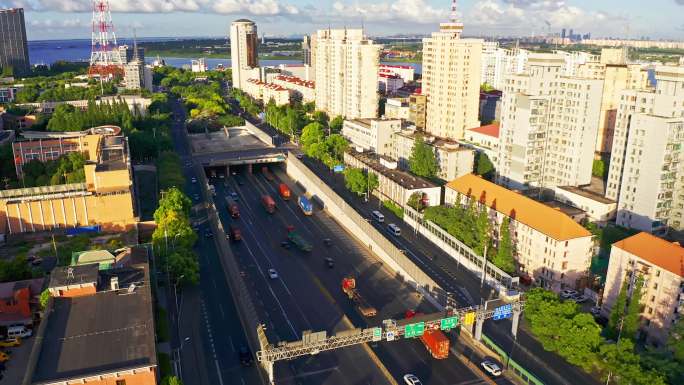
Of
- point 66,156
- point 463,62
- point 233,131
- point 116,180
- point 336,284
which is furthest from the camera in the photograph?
point 233,131

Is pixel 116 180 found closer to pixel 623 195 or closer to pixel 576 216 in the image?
pixel 576 216

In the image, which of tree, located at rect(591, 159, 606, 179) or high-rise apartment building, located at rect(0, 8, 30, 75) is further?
high-rise apartment building, located at rect(0, 8, 30, 75)

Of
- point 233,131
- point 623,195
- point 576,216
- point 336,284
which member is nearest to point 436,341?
point 336,284

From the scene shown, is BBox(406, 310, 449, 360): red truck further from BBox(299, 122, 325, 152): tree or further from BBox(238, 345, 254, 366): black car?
BBox(299, 122, 325, 152): tree

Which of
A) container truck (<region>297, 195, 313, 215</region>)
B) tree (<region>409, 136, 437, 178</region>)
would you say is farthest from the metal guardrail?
container truck (<region>297, 195, 313, 215</region>)

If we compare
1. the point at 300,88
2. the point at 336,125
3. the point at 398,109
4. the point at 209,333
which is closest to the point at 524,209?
the point at 209,333

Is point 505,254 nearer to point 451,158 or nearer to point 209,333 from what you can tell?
point 209,333

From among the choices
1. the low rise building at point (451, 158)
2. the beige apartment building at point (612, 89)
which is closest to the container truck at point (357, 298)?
the low rise building at point (451, 158)
